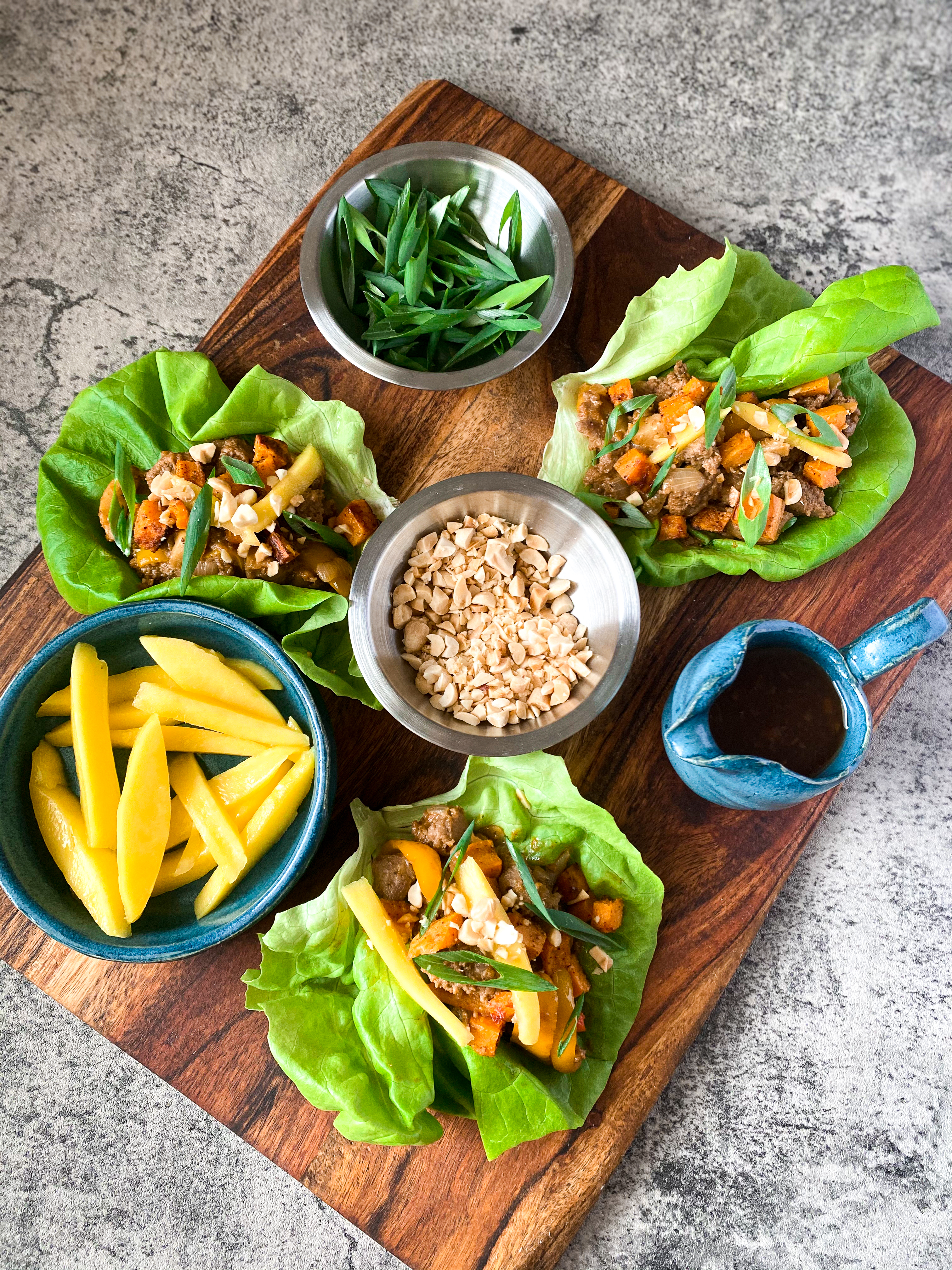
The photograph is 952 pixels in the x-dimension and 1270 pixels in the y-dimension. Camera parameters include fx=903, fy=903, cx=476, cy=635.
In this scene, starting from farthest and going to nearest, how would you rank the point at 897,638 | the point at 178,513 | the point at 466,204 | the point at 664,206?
the point at 664,206, the point at 466,204, the point at 178,513, the point at 897,638

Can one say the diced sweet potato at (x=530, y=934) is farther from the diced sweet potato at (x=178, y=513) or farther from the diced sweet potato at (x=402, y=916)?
the diced sweet potato at (x=178, y=513)

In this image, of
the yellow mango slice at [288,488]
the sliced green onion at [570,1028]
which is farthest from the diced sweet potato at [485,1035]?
the yellow mango slice at [288,488]

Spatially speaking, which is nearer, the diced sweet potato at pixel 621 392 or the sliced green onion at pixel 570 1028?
the sliced green onion at pixel 570 1028

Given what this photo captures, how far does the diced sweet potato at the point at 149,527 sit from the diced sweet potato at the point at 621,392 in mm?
994

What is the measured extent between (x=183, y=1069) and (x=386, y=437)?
1.44 meters

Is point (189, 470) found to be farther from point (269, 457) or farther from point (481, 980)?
point (481, 980)

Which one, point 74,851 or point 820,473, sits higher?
point 820,473

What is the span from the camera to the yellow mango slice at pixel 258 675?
6.07ft

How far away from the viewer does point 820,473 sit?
195 centimetres

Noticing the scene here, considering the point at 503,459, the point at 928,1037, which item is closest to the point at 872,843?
the point at 928,1037

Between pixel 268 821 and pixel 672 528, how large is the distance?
104 centimetres

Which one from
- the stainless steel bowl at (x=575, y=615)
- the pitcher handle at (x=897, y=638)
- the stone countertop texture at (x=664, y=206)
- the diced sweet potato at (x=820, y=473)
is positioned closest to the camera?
the pitcher handle at (x=897, y=638)

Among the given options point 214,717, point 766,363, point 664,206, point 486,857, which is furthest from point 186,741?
point 664,206

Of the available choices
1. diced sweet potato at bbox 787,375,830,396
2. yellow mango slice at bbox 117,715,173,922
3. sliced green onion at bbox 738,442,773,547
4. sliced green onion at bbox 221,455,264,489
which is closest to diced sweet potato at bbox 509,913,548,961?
yellow mango slice at bbox 117,715,173,922
